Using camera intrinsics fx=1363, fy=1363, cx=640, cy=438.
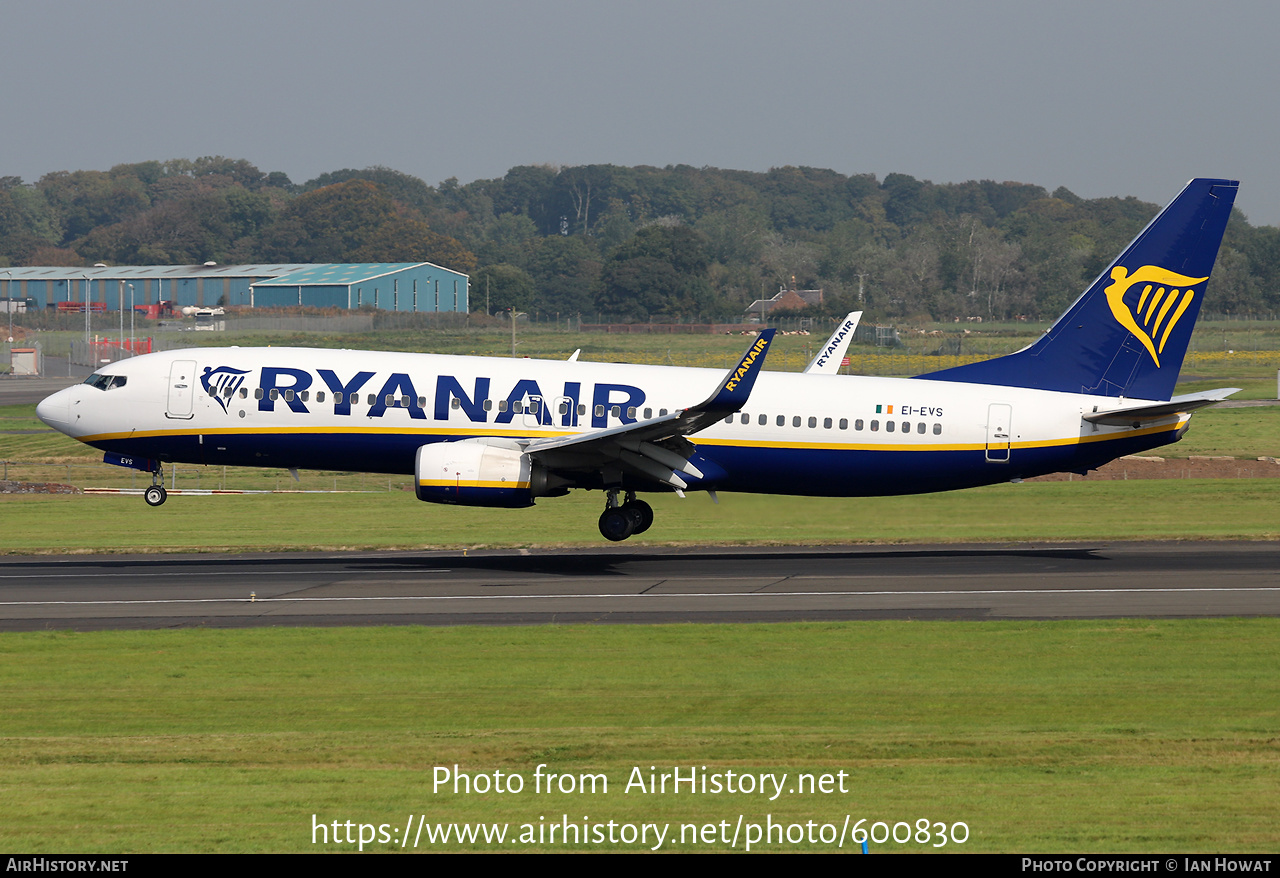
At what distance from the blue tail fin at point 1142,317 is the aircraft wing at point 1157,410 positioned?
52.1 inches

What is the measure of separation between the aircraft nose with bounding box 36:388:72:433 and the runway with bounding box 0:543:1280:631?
12.3 ft

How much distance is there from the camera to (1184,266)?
Result: 3622cm

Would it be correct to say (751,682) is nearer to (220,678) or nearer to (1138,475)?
(220,678)

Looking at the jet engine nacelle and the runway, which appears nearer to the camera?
the runway

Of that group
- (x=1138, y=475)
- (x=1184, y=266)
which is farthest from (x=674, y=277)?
(x=1184, y=266)

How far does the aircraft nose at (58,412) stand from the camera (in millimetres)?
36594

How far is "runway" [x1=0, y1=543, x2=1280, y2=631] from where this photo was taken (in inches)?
1118

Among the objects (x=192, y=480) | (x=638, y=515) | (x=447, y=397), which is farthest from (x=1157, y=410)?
(x=192, y=480)

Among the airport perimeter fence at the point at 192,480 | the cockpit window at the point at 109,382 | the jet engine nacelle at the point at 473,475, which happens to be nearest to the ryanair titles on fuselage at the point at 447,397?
the jet engine nacelle at the point at 473,475

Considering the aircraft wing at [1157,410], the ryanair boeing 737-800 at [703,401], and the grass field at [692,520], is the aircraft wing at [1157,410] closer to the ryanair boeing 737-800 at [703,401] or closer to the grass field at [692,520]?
the ryanair boeing 737-800 at [703,401]

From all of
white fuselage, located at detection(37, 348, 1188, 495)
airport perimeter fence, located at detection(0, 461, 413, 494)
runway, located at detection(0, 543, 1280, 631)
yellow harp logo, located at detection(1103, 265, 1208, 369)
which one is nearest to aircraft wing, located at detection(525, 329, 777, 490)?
white fuselage, located at detection(37, 348, 1188, 495)

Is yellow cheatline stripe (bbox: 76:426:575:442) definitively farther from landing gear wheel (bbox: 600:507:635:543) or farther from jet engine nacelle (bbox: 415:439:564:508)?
landing gear wheel (bbox: 600:507:635:543)

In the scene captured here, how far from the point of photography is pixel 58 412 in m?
36.7

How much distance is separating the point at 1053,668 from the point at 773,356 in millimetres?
83519
